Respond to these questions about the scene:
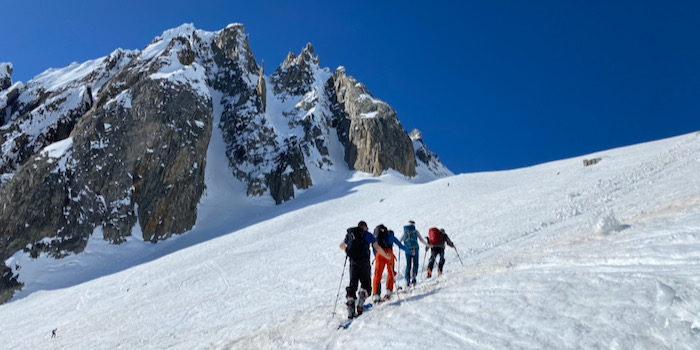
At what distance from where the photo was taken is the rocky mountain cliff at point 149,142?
4438cm

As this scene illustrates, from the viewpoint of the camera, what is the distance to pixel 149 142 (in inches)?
2087

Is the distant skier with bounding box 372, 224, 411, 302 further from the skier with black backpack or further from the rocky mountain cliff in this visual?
the rocky mountain cliff

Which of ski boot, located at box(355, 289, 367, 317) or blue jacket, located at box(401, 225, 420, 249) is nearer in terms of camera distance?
ski boot, located at box(355, 289, 367, 317)

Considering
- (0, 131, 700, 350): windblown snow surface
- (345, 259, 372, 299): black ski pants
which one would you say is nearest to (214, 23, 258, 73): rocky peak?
(0, 131, 700, 350): windblown snow surface

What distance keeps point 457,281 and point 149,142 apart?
53.8 m

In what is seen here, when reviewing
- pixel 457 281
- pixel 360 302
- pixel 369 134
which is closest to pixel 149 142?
pixel 369 134

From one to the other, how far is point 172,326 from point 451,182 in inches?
1360

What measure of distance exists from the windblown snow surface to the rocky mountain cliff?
4.42 metres

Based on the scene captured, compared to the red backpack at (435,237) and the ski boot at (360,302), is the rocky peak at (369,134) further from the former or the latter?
the ski boot at (360,302)

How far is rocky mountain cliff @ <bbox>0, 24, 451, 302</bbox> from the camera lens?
44375 millimetres


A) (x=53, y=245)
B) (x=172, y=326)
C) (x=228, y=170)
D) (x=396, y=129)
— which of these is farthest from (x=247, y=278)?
(x=396, y=129)

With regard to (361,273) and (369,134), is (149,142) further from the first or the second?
(361,273)

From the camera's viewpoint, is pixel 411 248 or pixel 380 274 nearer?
pixel 380 274

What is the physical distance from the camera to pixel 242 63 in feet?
317
